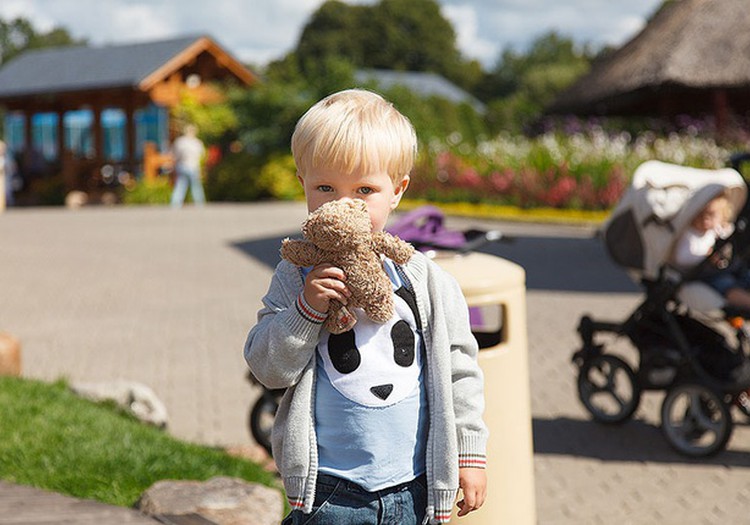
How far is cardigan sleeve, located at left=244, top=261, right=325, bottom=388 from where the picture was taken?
228 cm

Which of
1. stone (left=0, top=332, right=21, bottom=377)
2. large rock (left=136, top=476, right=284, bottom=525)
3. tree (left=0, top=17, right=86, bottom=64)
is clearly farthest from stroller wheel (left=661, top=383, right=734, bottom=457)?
tree (left=0, top=17, right=86, bottom=64)

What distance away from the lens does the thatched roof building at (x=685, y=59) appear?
2356cm

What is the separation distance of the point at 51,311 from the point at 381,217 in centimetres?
882

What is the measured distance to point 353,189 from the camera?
2289 millimetres

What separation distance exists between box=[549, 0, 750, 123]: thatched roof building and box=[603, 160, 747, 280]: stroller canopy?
18670 mm

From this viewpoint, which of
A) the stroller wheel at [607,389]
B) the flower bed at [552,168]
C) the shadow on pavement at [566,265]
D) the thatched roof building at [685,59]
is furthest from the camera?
the thatched roof building at [685,59]

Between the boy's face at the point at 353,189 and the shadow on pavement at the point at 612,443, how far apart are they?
12.2 ft

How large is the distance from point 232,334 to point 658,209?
464 centimetres

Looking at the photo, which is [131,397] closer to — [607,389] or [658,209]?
[607,389]

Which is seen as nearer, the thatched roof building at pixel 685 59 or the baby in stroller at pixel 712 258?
the baby in stroller at pixel 712 258

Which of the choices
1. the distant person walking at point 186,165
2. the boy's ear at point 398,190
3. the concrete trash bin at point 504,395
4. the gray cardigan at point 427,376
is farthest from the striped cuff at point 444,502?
the distant person walking at point 186,165

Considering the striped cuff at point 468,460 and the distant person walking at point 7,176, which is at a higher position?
the striped cuff at point 468,460

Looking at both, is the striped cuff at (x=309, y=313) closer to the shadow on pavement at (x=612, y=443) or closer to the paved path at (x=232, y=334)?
the paved path at (x=232, y=334)

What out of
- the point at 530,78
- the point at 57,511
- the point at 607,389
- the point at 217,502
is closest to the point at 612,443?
the point at 607,389
